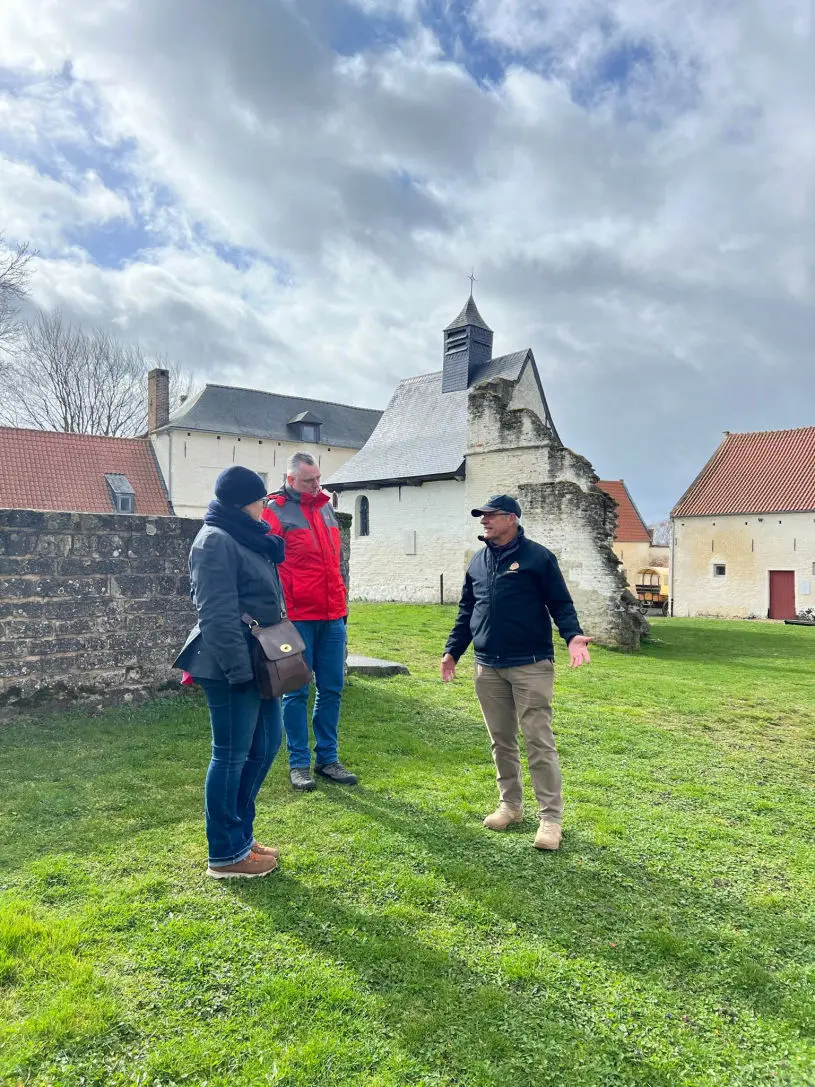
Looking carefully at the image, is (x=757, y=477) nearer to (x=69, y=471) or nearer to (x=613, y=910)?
(x=69, y=471)

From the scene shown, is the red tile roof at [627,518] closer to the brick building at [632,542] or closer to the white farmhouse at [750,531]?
the brick building at [632,542]

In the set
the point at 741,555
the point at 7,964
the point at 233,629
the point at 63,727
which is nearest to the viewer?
the point at 7,964

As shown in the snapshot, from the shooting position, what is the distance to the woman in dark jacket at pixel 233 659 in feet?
10.4

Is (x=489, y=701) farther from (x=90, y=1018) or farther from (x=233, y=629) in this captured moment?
(x=90, y=1018)

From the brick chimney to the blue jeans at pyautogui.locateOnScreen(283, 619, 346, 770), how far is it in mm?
32962

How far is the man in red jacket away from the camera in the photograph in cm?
456

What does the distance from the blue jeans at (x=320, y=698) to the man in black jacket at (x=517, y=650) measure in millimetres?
1085

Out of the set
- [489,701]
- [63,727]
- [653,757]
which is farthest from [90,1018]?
[653,757]

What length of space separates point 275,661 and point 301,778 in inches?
66.3

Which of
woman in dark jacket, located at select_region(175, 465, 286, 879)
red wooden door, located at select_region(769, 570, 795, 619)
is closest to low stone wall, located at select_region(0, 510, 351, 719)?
woman in dark jacket, located at select_region(175, 465, 286, 879)

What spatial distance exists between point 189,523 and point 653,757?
4557mm

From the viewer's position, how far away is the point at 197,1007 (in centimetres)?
240

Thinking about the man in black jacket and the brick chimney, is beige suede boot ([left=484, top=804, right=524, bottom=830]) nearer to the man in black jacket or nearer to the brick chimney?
the man in black jacket

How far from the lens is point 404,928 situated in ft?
9.57
